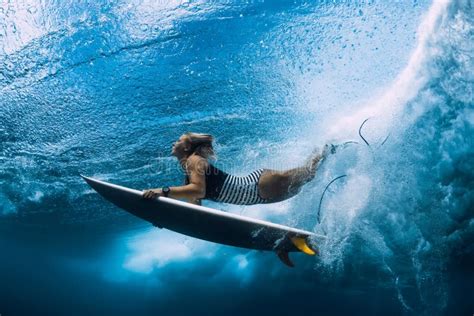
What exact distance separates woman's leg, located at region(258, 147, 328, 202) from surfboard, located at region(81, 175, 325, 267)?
705 millimetres

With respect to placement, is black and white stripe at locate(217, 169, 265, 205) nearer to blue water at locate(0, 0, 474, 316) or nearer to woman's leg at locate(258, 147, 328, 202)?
woman's leg at locate(258, 147, 328, 202)

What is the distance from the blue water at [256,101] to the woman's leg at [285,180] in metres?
1.24

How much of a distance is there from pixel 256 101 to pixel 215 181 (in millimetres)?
5877

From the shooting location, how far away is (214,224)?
447 centimetres

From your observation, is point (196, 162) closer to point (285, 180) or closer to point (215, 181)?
point (215, 181)

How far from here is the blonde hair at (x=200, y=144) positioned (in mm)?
4730

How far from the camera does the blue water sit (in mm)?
7402

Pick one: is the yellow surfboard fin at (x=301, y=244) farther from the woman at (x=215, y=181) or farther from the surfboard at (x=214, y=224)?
the woman at (x=215, y=181)

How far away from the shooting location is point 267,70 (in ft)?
28.6

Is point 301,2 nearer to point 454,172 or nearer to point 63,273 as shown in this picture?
point 454,172

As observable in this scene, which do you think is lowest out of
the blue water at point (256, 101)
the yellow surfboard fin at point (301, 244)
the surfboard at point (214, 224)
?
the yellow surfboard fin at point (301, 244)

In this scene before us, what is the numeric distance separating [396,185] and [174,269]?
25.5 m

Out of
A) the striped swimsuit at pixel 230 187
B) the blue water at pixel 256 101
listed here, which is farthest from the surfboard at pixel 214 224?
the blue water at pixel 256 101

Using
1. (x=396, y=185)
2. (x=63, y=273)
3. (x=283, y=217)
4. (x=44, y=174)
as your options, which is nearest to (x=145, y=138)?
(x=44, y=174)
